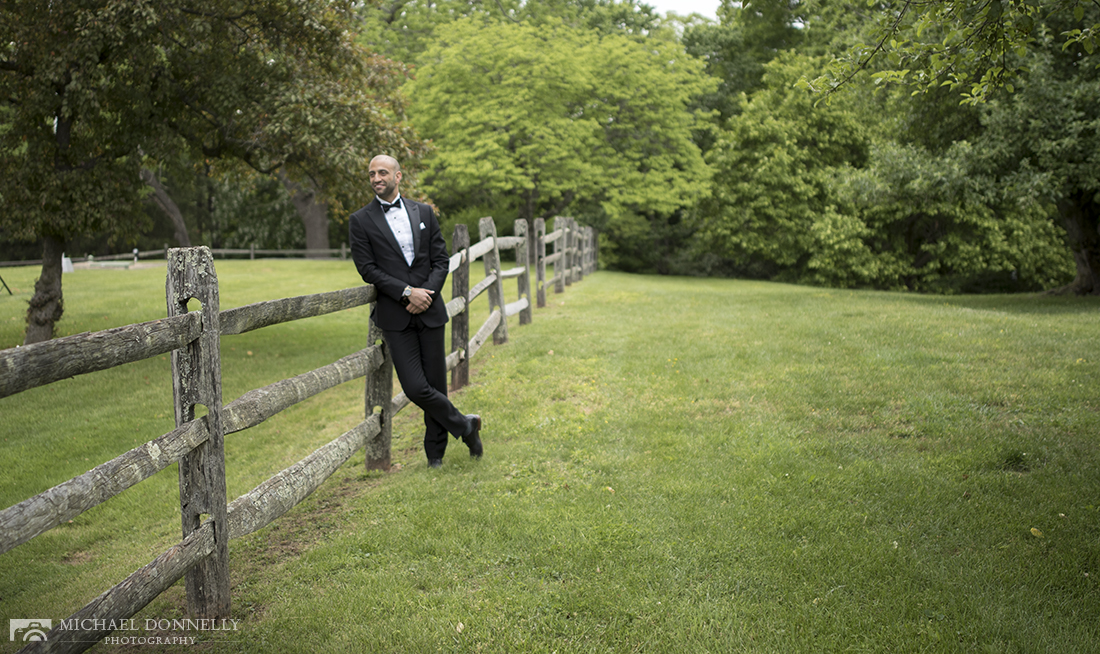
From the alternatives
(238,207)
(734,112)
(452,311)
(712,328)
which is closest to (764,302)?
(712,328)

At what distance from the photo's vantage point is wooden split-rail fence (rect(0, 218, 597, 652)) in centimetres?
258

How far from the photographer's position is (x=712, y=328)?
11570 mm

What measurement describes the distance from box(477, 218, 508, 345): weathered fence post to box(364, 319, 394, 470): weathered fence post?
152 inches

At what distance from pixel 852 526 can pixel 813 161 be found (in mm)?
27868

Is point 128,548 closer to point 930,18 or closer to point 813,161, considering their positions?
point 930,18

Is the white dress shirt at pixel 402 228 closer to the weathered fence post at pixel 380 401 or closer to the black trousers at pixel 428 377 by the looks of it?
the black trousers at pixel 428 377

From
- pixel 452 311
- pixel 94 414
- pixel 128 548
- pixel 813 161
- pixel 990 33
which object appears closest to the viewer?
pixel 128 548

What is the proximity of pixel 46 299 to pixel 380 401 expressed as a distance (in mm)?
8331

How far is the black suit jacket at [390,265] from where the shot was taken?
5.14 metres

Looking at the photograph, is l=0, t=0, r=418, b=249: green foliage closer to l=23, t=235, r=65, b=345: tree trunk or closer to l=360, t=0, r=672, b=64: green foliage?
l=23, t=235, r=65, b=345: tree trunk

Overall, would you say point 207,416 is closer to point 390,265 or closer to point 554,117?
point 390,265

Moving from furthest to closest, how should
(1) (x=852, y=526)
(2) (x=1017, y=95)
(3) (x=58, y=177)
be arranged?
(2) (x=1017, y=95) < (3) (x=58, y=177) < (1) (x=852, y=526)

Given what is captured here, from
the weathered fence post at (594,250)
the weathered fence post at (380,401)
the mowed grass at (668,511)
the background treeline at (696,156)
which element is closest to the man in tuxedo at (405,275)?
the weathered fence post at (380,401)

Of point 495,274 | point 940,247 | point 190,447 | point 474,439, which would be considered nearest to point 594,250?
point 940,247
